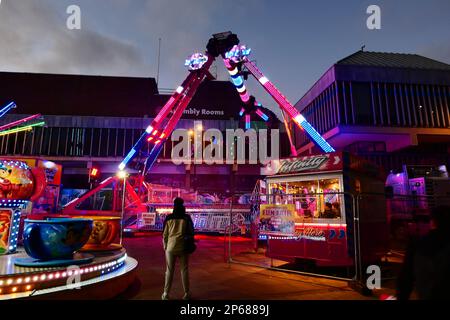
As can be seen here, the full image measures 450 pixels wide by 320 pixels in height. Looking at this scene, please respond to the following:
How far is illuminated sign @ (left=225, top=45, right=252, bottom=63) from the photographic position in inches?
611

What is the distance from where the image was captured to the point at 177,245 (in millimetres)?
5426

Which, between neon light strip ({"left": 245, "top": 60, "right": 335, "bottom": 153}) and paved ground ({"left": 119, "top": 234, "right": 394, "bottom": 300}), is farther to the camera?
neon light strip ({"left": 245, "top": 60, "right": 335, "bottom": 153})

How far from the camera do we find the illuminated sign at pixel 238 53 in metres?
15.5

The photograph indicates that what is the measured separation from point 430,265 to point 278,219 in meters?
5.75

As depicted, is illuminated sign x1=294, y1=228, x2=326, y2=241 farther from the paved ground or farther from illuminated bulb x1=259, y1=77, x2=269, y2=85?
illuminated bulb x1=259, y1=77, x2=269, y2=85

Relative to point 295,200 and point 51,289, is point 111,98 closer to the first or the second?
point 295,200

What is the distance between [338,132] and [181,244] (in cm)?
2071

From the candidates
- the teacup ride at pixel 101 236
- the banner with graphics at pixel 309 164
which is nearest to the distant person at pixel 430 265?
the banner with graphics at pixel 309 164

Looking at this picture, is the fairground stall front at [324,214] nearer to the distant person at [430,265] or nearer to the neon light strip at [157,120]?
the distant person at [430,265]

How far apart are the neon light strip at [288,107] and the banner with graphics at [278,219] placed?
6.38 meters

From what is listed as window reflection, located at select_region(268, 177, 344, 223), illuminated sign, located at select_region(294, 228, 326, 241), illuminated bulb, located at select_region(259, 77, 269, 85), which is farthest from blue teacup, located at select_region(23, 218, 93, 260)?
illuminated bulb, located at select_region(259, 77, 269, 85)

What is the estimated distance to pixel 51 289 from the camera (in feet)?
15.1

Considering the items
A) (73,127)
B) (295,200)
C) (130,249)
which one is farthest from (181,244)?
(73,127)

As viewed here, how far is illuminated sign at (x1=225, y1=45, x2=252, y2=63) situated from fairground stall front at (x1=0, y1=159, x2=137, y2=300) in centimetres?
1140
